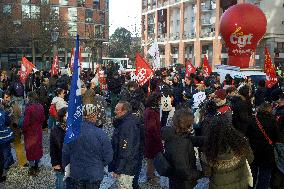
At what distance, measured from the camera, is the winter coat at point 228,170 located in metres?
4.18

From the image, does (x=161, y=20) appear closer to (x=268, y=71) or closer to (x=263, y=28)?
(x=263, y=28)

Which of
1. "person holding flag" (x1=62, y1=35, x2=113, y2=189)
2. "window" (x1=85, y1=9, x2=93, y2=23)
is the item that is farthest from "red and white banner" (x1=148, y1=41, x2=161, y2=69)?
"window" (x1=85, y1=9, x2=93, y2=23)

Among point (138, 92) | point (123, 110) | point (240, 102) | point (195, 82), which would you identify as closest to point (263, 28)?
point (195, 82)

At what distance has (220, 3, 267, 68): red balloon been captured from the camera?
20609mm

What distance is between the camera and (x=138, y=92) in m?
9.44

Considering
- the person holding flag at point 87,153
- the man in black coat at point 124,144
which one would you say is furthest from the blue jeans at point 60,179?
the person holding flag at point 87,153

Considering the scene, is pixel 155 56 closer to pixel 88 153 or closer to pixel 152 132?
pixel 152 132

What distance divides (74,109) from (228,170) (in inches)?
67.9

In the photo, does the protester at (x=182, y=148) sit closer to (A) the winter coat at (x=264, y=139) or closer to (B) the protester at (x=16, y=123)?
(A) the winter coat at (x=264, y=139)

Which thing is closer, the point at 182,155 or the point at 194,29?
the point at 182,155

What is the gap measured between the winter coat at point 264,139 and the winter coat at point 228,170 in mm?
1414

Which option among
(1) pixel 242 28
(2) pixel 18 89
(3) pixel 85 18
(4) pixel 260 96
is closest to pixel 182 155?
(4) pixel 260 96

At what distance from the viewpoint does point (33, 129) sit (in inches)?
308

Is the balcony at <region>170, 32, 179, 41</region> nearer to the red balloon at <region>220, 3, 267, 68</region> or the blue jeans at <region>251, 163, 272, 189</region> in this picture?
the red balloon at <region>220, 3, 267, 68</region>
